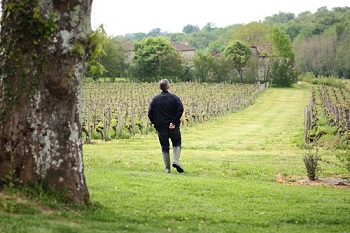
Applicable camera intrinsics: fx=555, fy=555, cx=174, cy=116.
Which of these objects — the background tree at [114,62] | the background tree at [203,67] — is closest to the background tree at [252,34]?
the background tree at [203,67]

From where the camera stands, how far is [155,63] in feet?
311

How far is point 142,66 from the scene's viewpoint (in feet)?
308

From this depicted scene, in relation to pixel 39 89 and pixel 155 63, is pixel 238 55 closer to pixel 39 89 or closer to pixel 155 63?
pixel 155 63

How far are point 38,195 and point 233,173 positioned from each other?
25.0 feet

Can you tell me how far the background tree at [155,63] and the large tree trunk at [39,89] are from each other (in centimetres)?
8584

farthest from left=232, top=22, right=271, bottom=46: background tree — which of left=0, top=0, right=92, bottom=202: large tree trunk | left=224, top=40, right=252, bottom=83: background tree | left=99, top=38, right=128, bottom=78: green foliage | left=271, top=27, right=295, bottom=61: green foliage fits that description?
left=0, top=0, right=92, bottom=202: large tree trunk

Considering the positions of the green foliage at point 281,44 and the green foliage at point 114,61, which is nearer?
the green foliage at point 114,61

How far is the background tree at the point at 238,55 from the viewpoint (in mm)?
98000

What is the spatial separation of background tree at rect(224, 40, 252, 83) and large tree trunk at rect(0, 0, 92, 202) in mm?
91467

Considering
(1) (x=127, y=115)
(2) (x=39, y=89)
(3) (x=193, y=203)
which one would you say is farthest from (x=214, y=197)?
(1) (x=127, y=115)

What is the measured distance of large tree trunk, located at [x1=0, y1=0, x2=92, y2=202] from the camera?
720 centimetres

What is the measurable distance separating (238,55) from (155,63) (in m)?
15.0

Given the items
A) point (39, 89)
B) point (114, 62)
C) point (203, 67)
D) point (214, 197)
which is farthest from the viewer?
point (203, 67)

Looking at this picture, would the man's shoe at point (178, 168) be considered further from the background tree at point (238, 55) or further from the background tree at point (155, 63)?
the background tree at point (238, 55)
